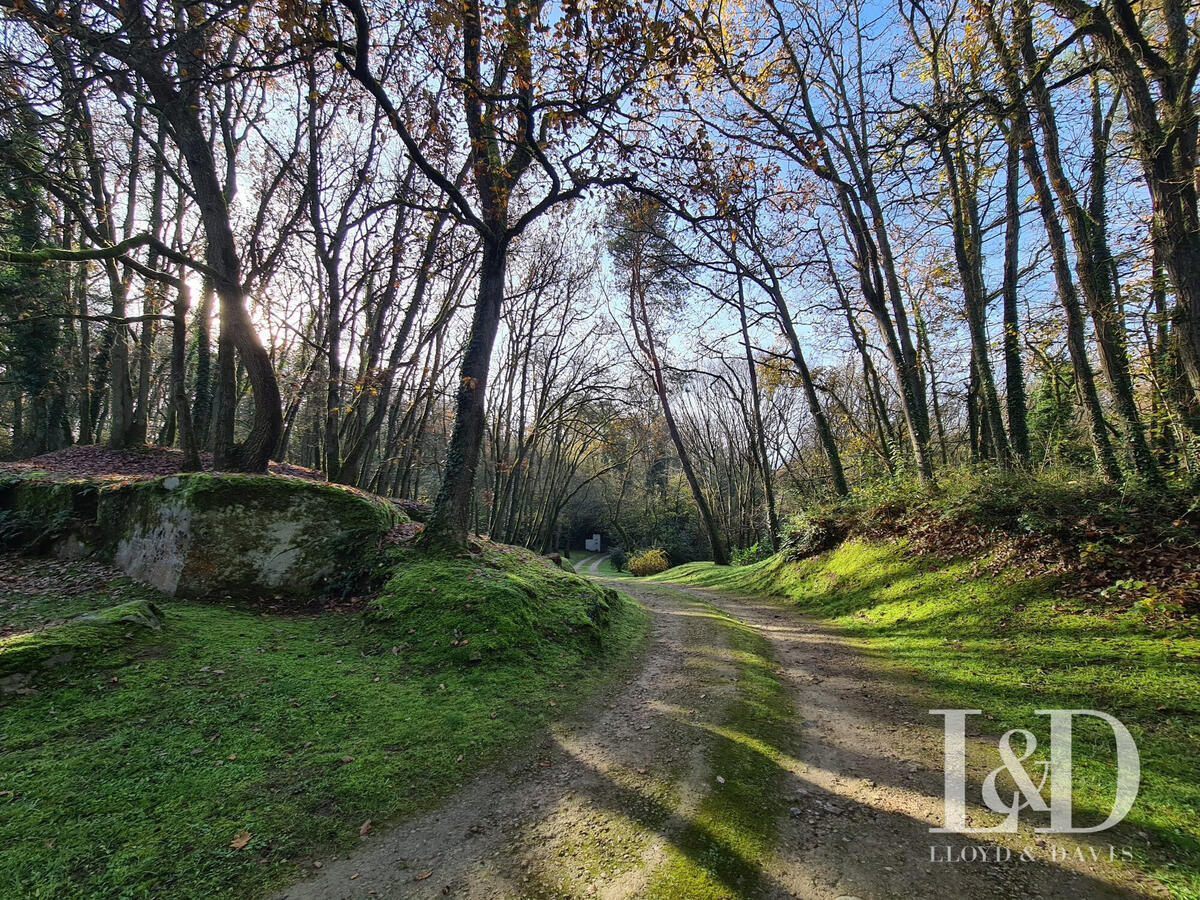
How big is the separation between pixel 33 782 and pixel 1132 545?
955cm

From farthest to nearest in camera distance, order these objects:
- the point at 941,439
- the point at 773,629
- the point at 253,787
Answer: the point at 941,439
the point at 773,629
the point at 253,787

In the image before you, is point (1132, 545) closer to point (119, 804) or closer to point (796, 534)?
point (796, 534)

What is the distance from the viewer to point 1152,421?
18.0ft

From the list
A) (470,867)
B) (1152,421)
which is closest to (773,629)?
(1152,421)

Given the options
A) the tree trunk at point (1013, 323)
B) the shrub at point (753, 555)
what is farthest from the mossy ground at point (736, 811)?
the shrub at point (753, 555)

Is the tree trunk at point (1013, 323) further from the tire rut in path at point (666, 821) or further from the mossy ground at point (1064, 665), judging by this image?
the tire rut in path at point (666, 821)

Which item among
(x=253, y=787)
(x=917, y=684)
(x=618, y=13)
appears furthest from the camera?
(x=917, y=684)

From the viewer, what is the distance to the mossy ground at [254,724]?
237 cm

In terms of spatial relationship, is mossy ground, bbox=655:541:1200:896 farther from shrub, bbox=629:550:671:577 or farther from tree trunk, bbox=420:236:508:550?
shrub, bbox=629:550:671:577

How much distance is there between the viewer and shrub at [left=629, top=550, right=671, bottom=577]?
1026 inches

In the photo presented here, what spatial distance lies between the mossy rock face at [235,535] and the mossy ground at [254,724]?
16.8 inches

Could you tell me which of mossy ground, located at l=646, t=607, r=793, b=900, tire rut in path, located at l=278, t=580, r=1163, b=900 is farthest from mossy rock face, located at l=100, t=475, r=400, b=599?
mossy ground, located at l=646, t=607, r=793, b=900

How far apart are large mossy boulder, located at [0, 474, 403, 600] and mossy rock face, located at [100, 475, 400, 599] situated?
0.5 inches

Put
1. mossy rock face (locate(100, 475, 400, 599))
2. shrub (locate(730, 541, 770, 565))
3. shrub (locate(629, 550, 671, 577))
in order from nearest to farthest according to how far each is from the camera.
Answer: mossy rock face (locate(100, 475, 400, 599)) → shrub (locate(730, 541, 770, 565)) → shrub (locate(629, 550, 671, 577))
